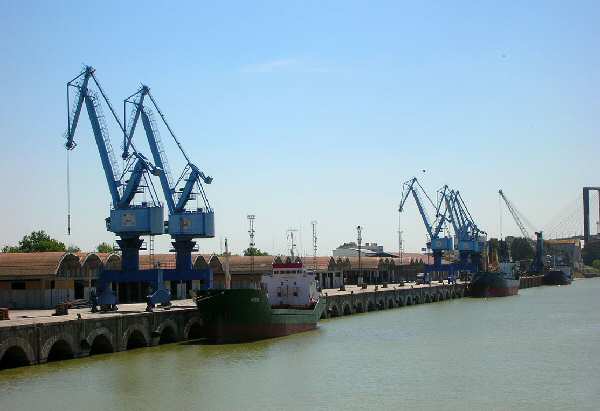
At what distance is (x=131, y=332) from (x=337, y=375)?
55.3 ft

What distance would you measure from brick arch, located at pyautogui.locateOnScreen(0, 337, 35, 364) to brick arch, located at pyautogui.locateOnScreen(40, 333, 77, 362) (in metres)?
0.82

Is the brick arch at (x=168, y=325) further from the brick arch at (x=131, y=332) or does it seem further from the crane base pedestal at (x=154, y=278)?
the crane base pedestal at (x=154, y=278)

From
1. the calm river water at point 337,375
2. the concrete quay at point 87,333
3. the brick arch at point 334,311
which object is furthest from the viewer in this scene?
the brick arch at point 334,311

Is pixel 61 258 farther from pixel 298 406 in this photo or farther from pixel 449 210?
pixel 449 210

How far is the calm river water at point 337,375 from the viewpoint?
3916 centimetres

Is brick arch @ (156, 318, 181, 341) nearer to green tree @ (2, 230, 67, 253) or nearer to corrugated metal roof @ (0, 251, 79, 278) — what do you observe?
corrugated metal roof @ (0, 251, 79, 278)

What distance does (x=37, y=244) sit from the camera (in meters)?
136

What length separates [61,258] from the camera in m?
72.5

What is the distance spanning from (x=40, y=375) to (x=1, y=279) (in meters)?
29.2

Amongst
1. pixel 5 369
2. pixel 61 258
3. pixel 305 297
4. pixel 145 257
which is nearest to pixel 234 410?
pixel 5 369

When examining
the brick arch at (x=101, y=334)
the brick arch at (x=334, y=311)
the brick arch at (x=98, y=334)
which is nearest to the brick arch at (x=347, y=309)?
the brick arch at (x=334, y=311)

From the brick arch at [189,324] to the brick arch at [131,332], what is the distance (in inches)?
190

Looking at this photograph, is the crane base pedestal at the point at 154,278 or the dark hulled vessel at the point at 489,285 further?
the dark hulled vessel at the point at 489,285


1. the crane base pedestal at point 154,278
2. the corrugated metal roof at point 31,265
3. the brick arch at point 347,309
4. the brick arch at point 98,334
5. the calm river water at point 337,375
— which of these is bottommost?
the calm river water at point 337,375
